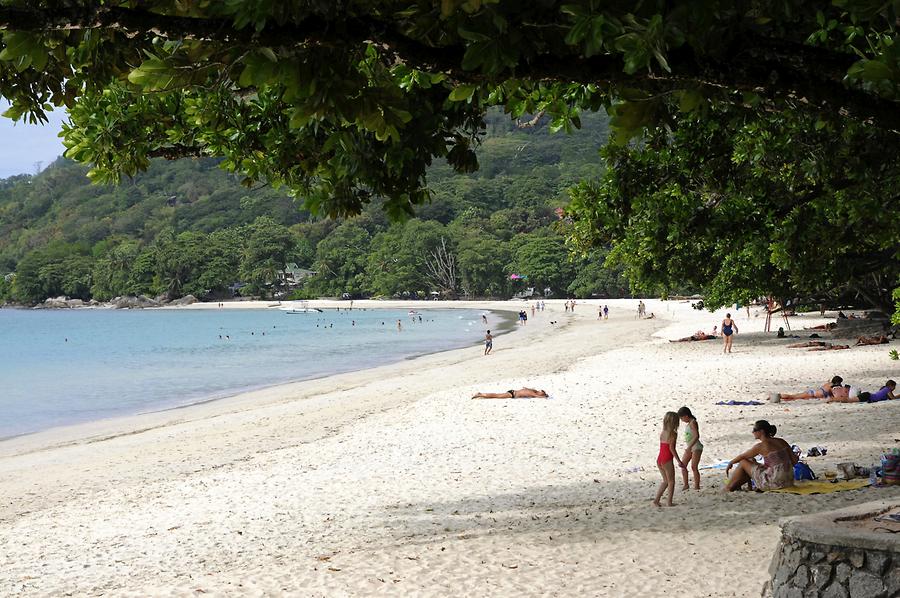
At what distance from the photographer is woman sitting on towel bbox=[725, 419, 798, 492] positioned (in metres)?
8.27

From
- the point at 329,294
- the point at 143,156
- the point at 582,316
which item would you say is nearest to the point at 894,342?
the point at 143,156

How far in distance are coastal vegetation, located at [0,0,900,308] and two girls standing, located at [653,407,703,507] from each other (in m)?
2.03

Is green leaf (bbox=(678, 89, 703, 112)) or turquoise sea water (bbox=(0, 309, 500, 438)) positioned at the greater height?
green leaf (bbox=(678, 89, 703, 112))

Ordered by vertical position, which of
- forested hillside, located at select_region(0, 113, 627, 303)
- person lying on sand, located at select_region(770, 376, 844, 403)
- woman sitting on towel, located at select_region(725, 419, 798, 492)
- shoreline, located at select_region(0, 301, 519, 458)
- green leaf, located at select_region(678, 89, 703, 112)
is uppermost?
forested hillside, located at select_region(0, 113, 627, 303)

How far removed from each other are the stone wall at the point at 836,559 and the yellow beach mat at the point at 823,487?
351 centimetres

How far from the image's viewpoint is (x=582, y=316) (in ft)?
218

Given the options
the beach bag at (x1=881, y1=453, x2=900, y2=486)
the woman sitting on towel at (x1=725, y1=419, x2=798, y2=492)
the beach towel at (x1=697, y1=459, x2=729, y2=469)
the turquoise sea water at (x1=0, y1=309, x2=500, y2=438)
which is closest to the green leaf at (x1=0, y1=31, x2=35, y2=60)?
the woman sitting on towel at (x1=725, y1=419, x2=798, y2=492)

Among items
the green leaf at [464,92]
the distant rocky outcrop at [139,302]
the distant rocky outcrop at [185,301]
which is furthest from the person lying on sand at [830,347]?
the distant rocky outcrop at [139,302]

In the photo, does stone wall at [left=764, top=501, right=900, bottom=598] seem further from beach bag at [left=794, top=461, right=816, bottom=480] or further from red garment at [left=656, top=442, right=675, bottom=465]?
beach bag at [left=794, top=461, right=816, bottom=480]

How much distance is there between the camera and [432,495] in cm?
944

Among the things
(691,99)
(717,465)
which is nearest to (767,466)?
(717,465)

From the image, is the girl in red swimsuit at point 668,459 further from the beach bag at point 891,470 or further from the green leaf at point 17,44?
the green leaf at point 17,44

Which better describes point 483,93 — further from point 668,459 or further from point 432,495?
point 432,495

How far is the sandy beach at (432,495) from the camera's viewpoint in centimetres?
642
